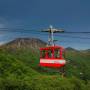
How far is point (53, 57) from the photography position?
5456 centimetres

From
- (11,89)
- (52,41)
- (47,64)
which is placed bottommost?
(11,89)

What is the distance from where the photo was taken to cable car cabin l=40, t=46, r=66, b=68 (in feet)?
175

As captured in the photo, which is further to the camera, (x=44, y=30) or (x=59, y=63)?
(x=59, y=63)

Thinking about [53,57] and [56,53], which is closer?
[56,53]

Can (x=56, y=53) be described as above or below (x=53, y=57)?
above

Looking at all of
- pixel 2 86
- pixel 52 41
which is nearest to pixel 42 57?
pixel 52 41

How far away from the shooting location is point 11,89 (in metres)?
189

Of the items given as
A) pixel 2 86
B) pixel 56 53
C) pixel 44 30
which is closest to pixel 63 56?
pixel 56 53

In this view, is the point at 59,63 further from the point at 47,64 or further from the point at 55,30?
the point at 55,30

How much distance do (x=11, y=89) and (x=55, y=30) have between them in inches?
5672

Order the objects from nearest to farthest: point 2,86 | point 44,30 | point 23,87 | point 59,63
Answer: point 44,30 < point 59,63 < point 2,86 < point 23,87

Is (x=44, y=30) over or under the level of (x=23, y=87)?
over

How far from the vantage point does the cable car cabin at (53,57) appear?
53.3 metres

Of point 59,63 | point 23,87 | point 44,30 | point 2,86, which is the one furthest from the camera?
point 23,87
